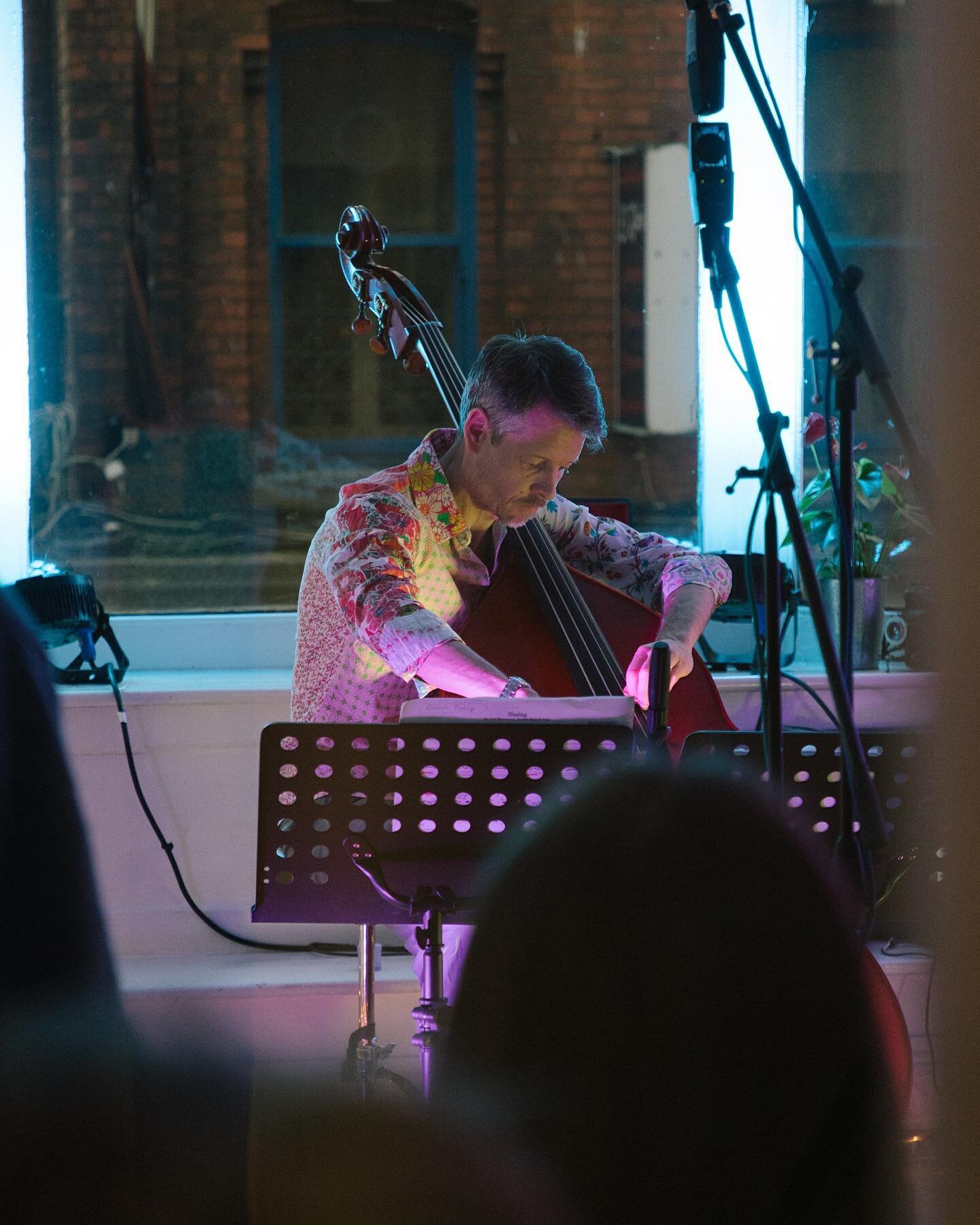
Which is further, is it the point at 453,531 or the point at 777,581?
the point at 453,531

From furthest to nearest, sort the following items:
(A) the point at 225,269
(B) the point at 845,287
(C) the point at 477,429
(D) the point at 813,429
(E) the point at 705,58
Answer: (A) the point at 225,269 < (D) the point at 813,429 < (C) the point at 477,429 < (E) the point at 705,58 < (B) the point at 845,287

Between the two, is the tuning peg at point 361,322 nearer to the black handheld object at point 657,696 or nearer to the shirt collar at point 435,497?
the shirt collar at point 435,497

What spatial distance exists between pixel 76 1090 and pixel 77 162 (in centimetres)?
324

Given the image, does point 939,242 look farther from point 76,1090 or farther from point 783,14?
point 783,14

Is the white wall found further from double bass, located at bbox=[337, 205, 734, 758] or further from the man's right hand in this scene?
the man's right hand

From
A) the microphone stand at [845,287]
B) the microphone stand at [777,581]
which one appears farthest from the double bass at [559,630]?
the microphone stand at [845,287]

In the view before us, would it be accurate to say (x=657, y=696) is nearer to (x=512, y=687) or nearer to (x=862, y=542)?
(x=512, y=687)

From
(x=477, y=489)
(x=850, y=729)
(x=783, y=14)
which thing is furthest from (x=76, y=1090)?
(x=783, y=14)

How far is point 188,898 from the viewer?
2447 mm

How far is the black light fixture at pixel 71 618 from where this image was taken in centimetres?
240

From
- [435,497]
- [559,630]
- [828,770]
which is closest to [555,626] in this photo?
[559,630]

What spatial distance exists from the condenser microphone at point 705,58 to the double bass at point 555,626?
754mm

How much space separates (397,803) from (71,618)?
1.35 metres

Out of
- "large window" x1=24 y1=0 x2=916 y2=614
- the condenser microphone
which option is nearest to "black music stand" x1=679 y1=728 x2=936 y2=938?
the condenser microphone
